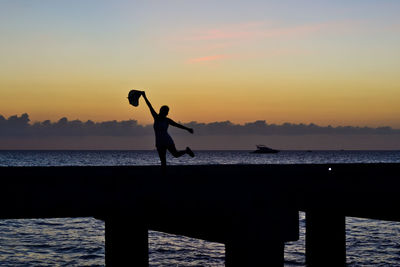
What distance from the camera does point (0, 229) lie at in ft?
98.1

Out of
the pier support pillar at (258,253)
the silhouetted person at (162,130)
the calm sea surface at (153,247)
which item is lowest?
the calm sea surface at (153,247)

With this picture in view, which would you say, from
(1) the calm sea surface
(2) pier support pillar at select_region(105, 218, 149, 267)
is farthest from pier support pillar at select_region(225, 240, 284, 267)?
(1) the calm sea surface

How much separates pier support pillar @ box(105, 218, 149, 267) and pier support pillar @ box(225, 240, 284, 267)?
2830mm

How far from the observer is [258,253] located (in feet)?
19.0

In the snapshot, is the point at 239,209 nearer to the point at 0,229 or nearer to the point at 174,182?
the point at 174,182

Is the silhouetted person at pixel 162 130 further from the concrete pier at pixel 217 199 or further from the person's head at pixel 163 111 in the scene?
the concrete pier at pixel 217 199

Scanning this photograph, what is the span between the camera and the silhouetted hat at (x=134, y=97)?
8469mm

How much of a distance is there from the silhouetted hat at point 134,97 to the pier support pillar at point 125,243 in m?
1.98

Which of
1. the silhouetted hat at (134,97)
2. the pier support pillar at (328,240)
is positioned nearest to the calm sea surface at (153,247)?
the pier support pillar at (328,240)

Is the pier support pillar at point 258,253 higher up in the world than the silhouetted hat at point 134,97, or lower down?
lower down

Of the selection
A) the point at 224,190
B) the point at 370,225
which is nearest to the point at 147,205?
the point at 224,190

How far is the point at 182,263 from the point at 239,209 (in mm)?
15685

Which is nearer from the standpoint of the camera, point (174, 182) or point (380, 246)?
point (174, 182)

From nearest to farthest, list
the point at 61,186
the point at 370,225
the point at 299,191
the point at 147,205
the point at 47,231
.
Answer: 1. the point at 61,186
2. the point at 147,205
3. the point at 299,191
4. the point at 47,231
5. the point at 370,225
